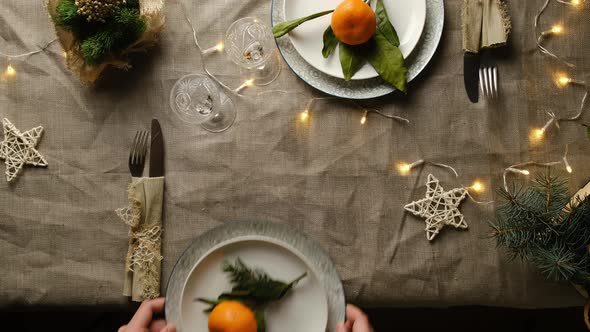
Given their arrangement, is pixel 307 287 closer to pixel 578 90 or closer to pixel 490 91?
pixel 490 91

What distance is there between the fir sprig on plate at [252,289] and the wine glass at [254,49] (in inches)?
14.2

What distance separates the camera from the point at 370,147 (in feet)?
3.06

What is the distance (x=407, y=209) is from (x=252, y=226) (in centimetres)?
30

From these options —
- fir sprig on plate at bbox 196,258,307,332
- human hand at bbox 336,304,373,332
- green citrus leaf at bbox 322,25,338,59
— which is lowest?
human hand at bbox 336,304,373,332

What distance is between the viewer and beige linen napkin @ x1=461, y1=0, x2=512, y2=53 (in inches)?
36.1

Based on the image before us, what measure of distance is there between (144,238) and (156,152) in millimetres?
165

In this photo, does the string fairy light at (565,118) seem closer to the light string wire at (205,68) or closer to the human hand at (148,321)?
the light string wire at (205,68)

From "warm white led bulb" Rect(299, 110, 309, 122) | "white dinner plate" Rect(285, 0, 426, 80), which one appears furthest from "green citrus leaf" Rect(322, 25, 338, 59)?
"warm white led bulb" Rect(299, 110, 309, 122)

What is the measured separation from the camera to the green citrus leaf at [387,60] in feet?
2.92

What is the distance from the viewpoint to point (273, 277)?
34.6 inches

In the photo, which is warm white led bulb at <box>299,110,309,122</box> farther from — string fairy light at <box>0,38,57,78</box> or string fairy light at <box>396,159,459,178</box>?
string fairy light at <box>0,38,57,78</box>

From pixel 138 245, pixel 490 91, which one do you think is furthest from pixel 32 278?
pixel 490 91

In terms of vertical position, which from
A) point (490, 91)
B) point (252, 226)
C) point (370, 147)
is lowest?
point (252, 226)

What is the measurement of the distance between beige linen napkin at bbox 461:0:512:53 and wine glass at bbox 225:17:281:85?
A: 0.37 metres
